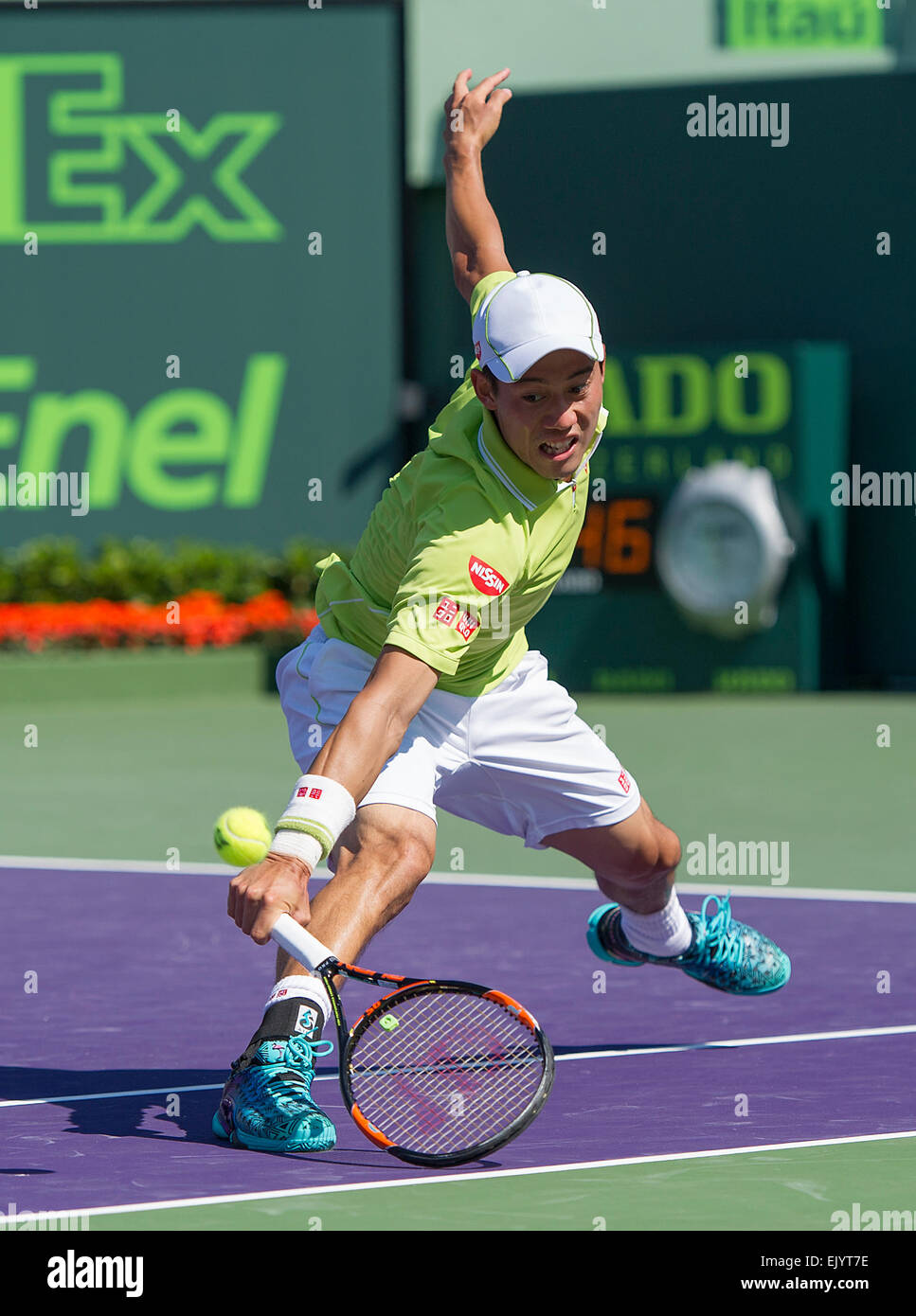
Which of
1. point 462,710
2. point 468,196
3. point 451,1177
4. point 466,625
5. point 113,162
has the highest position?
point 113,162

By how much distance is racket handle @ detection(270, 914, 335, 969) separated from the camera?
5181mm

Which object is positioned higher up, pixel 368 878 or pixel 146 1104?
pixel 368 878

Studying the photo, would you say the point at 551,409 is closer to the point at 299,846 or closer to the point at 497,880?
the point at 299,846

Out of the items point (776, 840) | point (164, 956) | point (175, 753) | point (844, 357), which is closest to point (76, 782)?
point (175, 753)

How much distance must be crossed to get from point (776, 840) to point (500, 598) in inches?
217

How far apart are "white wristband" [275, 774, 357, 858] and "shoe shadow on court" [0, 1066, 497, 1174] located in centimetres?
70

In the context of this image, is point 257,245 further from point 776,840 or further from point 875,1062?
point 875,1062

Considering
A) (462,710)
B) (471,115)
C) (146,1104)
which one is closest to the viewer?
(146,1104)

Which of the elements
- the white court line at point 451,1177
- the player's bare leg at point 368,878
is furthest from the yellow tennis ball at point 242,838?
the white court line at point 451,1177

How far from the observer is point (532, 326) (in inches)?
227

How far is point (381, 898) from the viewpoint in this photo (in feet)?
19.0

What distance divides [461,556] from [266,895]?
Result: 3.35 feet

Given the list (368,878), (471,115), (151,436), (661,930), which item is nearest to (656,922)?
(661,930)

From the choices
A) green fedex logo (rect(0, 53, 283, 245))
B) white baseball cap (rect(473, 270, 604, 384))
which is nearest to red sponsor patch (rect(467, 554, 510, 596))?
white baseball cap (rect(473, 270, 604, 384))
